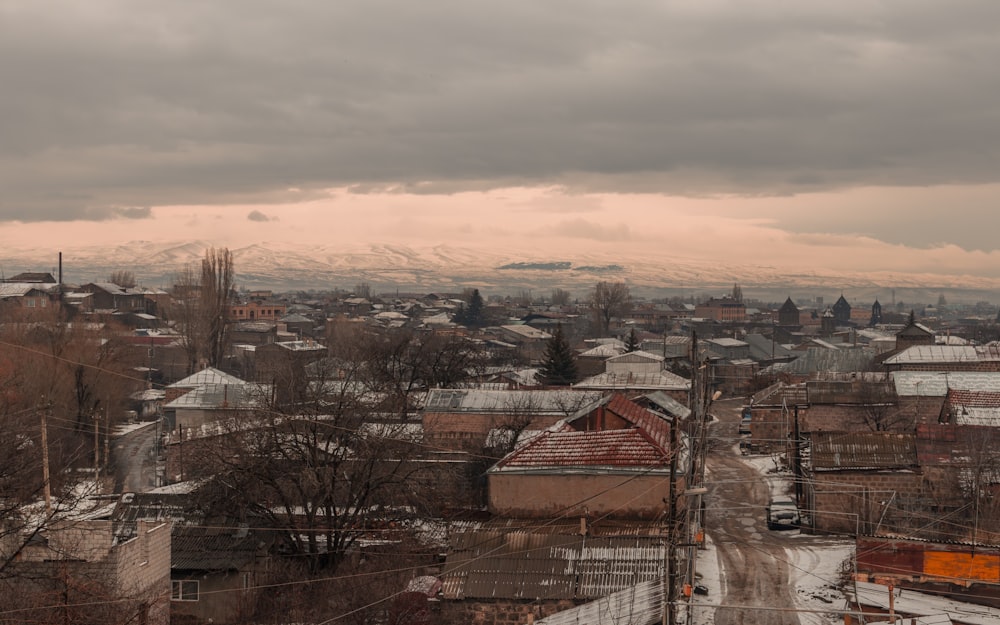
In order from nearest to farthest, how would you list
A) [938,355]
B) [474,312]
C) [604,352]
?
[938,355] < [604,352] < [474,312]

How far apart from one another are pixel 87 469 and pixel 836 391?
31921 mm

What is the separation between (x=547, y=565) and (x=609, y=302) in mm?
129262

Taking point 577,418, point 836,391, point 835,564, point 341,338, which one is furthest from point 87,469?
point 341,338

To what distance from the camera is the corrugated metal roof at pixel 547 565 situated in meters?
18.6

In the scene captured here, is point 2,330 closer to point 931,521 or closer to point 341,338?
point 341,338

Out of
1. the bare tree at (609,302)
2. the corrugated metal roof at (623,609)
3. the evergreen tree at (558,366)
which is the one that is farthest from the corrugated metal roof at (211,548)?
the bare tree at (609,302)

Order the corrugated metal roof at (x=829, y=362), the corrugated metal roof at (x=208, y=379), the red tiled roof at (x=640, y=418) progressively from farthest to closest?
the corrugated metal roof at (x=829, y=362), the corrugated metal roof at (x=208, y=379), the red tiled roof at (x=640, y=418)

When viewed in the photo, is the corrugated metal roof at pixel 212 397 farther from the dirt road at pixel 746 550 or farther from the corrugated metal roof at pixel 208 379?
the dirt road at pixel 746 550

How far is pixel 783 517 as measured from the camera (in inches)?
1099

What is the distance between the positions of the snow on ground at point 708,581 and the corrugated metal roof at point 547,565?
1377mm

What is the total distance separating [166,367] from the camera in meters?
74.9

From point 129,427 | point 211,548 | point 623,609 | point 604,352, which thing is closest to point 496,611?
point 623,609

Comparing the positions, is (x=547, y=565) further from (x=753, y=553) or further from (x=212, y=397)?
(x=212, y=397)

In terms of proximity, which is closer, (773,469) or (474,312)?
(773,469)
